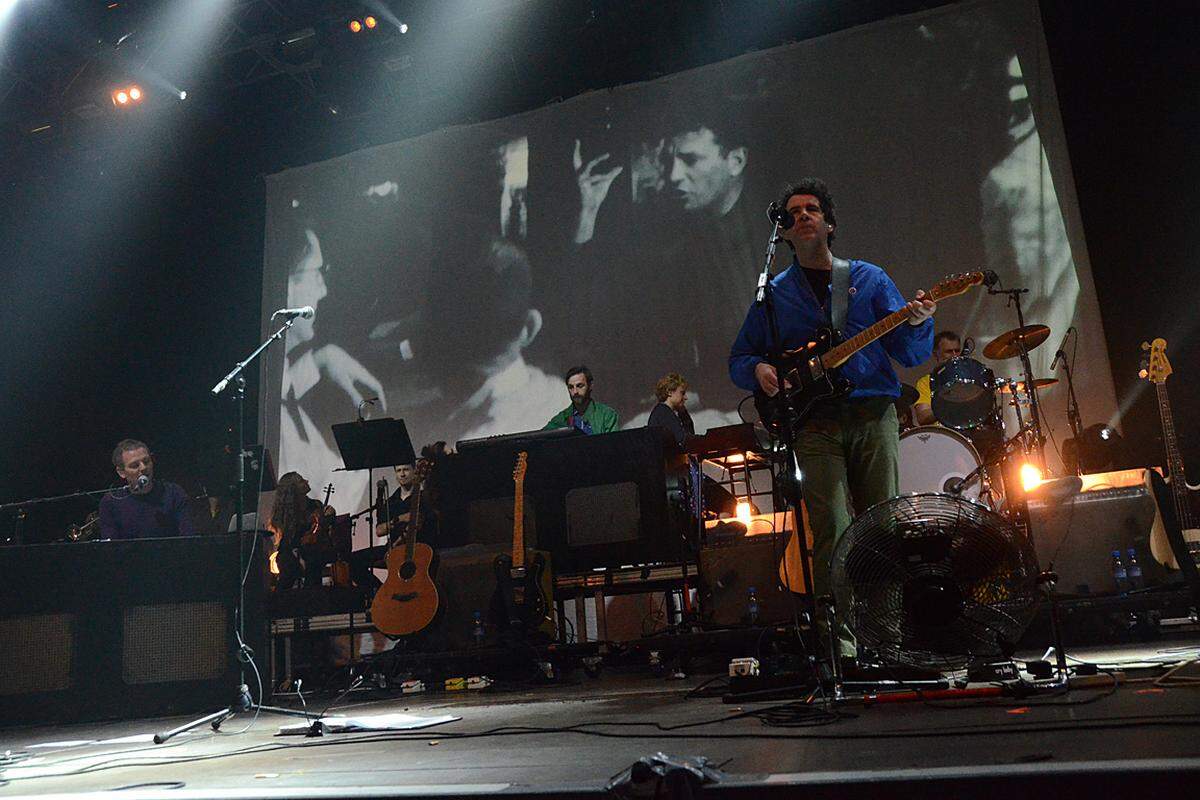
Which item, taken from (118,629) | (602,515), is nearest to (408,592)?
(602,515)

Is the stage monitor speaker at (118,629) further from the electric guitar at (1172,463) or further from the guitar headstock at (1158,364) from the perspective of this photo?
the guitar headstock at (1158,364)

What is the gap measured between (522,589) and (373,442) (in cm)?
167

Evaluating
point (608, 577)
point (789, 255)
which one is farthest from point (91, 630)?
point (789, 255)

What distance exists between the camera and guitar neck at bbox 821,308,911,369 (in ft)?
11.1

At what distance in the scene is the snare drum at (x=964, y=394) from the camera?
6.19 metres

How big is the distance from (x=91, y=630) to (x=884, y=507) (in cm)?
470

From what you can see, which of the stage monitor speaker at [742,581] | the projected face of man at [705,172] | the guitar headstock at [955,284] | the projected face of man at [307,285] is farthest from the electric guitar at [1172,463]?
the projected face of man at [307,285]

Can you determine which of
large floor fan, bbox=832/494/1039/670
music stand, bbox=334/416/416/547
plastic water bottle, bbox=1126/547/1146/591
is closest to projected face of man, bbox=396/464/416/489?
music stand, bbox=334/416/416/547

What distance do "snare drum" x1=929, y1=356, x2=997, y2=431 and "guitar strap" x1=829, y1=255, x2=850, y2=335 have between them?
2984mm

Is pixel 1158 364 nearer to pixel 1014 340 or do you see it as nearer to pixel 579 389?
pixel 1014 340

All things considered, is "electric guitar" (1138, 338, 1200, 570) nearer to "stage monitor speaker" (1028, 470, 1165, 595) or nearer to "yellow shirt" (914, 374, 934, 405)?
"stage monitor speaker" (1028, 470, 1165, 595)

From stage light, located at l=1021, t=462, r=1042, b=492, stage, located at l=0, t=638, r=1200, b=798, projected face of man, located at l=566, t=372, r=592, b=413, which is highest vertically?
projected face of man, located at l=566, t=372, r=592, b=413

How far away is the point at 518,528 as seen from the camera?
625 cm

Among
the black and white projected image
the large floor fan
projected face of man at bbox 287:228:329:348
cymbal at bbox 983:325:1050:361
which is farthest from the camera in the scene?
projected face of man at bbox 287:228:329:348
